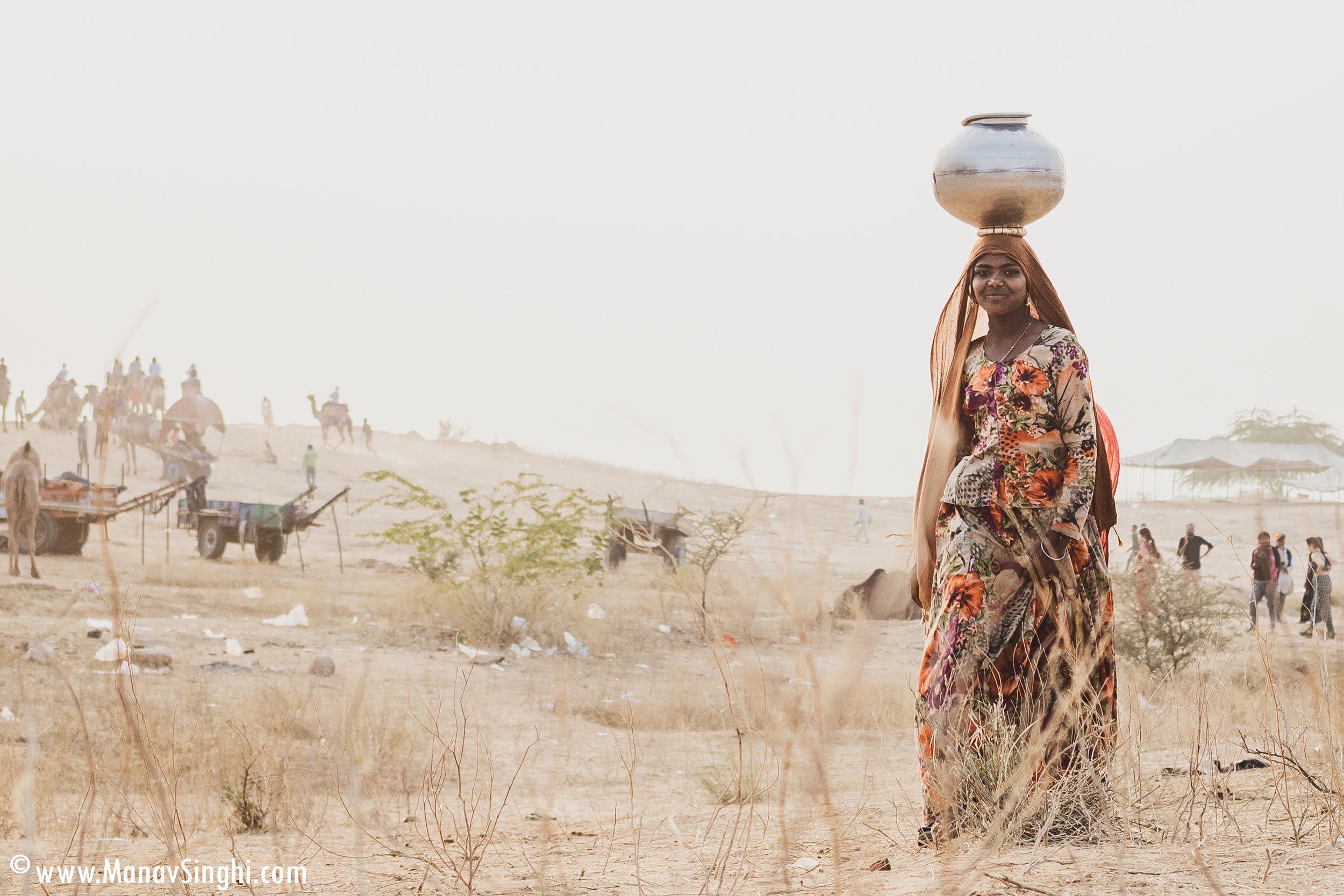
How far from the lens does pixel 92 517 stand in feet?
47.9

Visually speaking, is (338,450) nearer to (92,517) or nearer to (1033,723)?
(92,517)

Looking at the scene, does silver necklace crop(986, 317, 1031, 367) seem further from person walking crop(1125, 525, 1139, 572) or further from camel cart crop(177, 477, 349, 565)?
camel cart crop(177, 477, 349, 565)

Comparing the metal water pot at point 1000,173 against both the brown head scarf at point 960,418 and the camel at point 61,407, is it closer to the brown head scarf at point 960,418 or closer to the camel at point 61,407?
the brown head scarf at point 960,418

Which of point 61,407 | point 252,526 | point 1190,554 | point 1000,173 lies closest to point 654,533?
point 252,526

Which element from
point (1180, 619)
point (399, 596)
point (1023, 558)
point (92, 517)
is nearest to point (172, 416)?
point (92, 517)

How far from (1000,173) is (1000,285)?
1.01 ft

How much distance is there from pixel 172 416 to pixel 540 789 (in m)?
22.4

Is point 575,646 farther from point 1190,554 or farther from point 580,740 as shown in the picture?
point 1190,554

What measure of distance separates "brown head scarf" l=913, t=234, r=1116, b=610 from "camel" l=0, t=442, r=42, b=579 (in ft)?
38.4

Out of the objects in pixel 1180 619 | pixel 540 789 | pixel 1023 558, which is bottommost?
pixel 540 789

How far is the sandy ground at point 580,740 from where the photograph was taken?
7.48 ft

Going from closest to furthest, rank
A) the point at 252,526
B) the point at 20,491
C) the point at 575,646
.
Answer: the point at 575,646
the point at 20,491
the point at 252,526

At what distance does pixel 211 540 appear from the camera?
16.1 meters

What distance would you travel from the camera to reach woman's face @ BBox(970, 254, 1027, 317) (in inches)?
125
